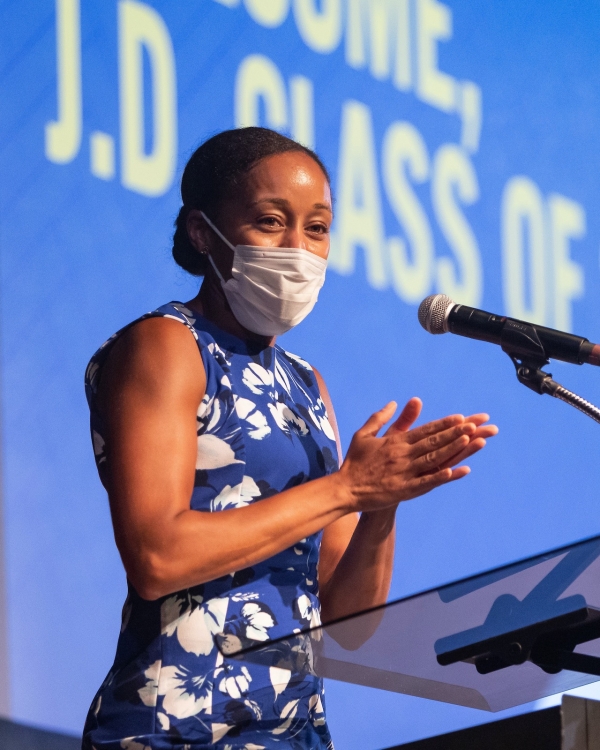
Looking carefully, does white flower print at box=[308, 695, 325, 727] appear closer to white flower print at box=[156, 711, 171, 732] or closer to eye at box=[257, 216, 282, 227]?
white flower print at box=[156, 711, 171, 732]

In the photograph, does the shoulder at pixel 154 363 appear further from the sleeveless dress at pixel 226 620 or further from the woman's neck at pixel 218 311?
the woman's neck at pixel 218 311

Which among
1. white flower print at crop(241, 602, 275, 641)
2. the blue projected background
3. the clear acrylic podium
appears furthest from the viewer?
the blue projected background

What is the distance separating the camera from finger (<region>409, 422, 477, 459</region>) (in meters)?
1.51

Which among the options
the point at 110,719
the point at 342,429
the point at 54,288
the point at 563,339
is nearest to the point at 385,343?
the point at 342,429

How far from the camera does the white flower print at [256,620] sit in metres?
1.55

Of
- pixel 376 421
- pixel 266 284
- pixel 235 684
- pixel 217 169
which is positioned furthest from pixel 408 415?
pixel 217 169

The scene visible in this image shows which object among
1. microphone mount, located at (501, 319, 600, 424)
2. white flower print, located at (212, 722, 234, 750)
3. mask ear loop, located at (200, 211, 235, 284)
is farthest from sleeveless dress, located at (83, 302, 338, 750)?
microphone mount, located at (501, 319, 600, 424)

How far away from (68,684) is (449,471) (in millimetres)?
1011

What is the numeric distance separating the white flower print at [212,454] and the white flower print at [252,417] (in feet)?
0.16

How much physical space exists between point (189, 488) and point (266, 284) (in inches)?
16.8

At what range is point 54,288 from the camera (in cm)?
231

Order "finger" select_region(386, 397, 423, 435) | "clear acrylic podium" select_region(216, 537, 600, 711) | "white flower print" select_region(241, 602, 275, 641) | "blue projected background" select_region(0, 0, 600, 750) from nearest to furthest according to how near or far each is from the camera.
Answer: "clear acrylic podium" select_region(216, 537, 600, 711)
"white flower print" select_region(241, 602, 275, 641)
"finger" select_region(386, 397, 423, 435)
"blue projected background" select_region(0, 0, 600, 750)

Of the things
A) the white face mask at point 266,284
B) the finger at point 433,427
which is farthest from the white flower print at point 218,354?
the finger at point 433,427

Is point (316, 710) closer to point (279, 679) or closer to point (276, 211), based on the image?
point (279, 679)
